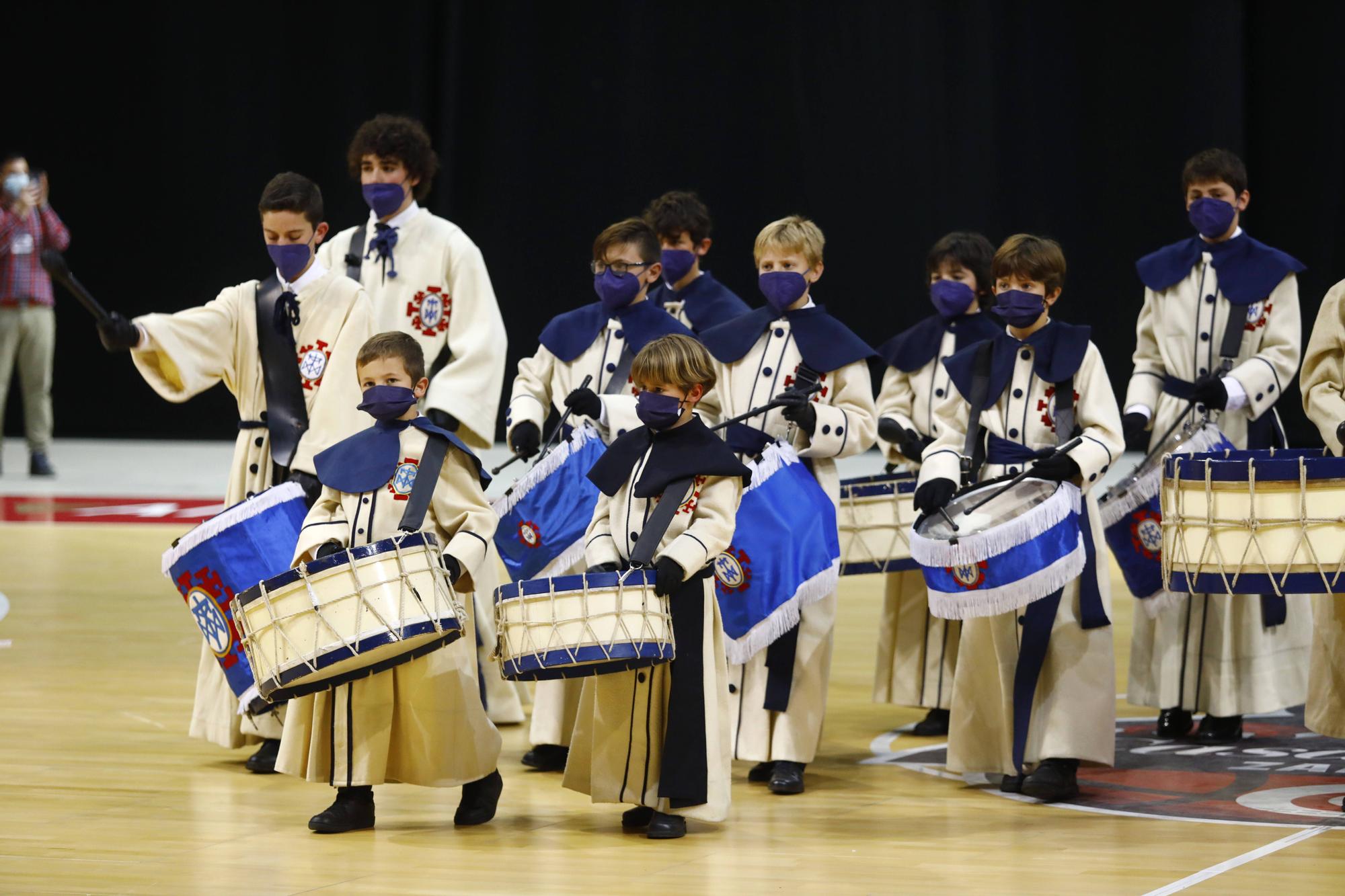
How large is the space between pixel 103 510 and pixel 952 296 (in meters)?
6.17

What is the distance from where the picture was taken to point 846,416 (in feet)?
17.0

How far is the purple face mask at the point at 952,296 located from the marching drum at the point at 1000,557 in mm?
1412

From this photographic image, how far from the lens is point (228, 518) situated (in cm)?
476

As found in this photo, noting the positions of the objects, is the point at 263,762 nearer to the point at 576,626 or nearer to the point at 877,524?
the point at 576,626

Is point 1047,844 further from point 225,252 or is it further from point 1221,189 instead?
point 225,252

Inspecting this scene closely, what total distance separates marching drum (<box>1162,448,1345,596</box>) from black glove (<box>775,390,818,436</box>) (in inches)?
43.1

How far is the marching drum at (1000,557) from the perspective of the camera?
4.53 meters

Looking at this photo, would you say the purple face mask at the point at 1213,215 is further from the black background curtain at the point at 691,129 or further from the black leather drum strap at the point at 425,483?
the black background curtain at the point at 691,129

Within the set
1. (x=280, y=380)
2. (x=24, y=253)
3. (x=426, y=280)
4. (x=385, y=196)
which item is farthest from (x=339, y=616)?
(x=24, y=253)

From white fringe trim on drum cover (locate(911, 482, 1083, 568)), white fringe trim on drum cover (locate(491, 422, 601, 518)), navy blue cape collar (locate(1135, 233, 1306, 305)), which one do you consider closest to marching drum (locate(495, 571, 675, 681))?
white fringe trim on drum cover (locate(911, 482, 1083, 568))

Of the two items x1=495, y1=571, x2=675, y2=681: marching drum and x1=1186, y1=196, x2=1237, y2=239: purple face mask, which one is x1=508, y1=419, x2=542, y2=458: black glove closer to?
x1=495, y1=571, x2=675, y2=681: marching drum

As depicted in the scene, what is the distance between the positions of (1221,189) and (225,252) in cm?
939

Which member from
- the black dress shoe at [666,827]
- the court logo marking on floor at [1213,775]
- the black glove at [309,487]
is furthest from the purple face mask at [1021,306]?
the black glove at [309,487]

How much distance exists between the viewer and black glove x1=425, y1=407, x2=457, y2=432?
580cm
